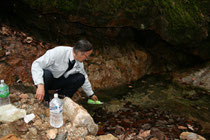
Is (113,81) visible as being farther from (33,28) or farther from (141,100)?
(33,28)

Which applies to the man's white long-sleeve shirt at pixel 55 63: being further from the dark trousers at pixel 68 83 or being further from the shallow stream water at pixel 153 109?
the shallow stream water at pixel 153 109

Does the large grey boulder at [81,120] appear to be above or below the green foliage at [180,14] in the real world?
below

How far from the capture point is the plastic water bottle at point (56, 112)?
113 inches

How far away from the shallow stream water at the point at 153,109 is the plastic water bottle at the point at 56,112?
999 mm

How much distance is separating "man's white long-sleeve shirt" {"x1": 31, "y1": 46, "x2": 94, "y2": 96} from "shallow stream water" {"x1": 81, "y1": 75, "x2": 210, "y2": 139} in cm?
137

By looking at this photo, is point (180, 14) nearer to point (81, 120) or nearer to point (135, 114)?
point (135, 114)

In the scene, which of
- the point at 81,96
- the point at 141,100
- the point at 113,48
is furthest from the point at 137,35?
the point at 81,96

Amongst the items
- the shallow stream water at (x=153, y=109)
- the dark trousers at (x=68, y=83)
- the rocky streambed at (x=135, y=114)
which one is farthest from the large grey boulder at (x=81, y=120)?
the dark trousers at (x=68, y=83)

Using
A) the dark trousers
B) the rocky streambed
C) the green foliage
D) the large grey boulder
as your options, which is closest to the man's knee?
the dark trousers

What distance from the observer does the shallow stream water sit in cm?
384

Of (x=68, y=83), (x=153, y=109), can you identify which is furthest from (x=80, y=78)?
(x=153, y=109)

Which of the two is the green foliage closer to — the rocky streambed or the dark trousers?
the rocky streambed

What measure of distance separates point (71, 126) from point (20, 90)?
162cm

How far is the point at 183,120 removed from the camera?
414 centimetres
